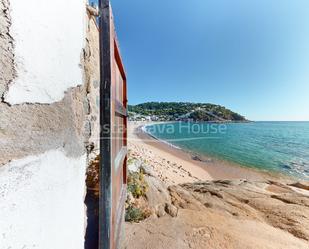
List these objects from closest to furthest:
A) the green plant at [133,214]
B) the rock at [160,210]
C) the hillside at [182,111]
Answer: the green plant at [133,214], the rock at [160,210], the hillside at [182,111]

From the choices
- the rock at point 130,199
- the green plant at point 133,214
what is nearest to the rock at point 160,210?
the green plant at point 133,214

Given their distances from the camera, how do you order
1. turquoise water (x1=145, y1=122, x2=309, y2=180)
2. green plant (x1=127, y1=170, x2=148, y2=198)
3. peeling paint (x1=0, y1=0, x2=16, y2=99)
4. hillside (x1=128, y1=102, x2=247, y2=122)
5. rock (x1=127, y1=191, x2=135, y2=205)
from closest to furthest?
peeling paint (x1=0, y1=0, x2=16, y2=99), rock (x1=127, y1=191, x2=135, y2=205), green plant (x1=127, y1=170, x2=148, y2=198), turquoise water (x1=145, y1=122, x2=309, y2=180), hillside (x1=128, y1=102, x2=247, y2=122)

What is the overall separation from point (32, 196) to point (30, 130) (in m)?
0.25

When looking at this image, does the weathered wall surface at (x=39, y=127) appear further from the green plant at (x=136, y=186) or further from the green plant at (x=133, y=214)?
the green plant at (x=136, y=186)

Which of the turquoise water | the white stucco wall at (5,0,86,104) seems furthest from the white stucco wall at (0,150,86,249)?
the turquoise water

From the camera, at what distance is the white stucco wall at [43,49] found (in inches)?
25.6

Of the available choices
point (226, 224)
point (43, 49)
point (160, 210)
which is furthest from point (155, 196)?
point (43, 49)

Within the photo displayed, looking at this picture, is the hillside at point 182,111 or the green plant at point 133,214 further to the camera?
the hillside at point 182,111

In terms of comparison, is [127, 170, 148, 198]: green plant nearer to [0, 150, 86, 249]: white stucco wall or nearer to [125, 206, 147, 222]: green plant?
[125, 206, 147, 222]: green plant

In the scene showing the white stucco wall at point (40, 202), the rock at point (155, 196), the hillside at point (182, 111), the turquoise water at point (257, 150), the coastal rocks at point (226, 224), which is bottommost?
the turquoise water at point (257, 150)

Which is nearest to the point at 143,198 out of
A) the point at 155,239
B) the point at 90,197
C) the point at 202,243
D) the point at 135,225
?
the point at 135,225

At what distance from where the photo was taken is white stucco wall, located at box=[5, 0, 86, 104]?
0.65m

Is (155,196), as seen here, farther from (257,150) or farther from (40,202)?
(257,150)

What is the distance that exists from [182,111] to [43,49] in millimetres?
106227
